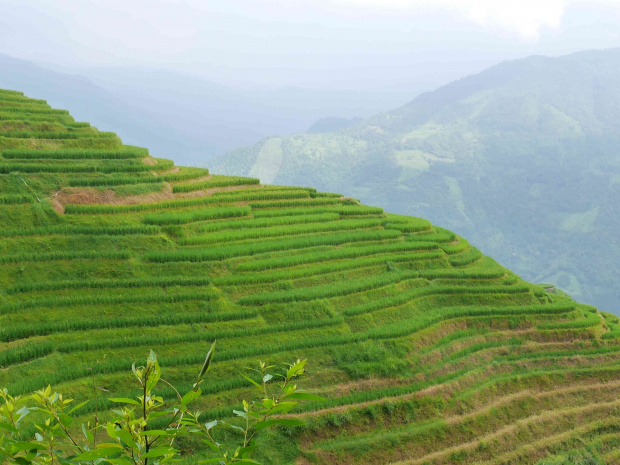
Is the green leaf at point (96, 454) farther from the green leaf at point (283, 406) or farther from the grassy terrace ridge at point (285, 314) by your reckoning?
the grassy terrace ridge at point (285, 314)

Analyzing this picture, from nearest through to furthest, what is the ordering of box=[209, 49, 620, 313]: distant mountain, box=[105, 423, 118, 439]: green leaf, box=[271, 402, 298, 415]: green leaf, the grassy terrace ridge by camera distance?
1. box=[105, 423, 118, 439]: green leaf
2. box=[271, 402, 298, 415]: green leaf
3. the grassy terrace ridge
4. box=[209, 49, 620, 313]: distant mountain

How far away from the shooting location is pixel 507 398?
16.0 m

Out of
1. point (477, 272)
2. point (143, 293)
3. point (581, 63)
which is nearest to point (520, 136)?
point (581, 63)

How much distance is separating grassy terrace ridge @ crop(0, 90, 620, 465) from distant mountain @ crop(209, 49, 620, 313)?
298 ft

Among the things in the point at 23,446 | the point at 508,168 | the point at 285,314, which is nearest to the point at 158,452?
the point at 23,446

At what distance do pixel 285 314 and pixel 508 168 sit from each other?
148466 millimetres

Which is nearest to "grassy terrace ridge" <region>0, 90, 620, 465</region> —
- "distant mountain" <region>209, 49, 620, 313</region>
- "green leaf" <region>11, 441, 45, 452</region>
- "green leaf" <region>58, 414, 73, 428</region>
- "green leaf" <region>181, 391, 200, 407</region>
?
"green leaf" <region>58, 414, 73, 428</region>

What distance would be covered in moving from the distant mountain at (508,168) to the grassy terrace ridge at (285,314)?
298 feet

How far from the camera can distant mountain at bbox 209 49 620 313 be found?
11594 cm

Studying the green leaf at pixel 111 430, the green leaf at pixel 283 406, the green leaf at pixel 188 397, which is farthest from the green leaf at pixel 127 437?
the green leaf at pixel 283 406

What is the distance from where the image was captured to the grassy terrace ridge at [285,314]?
13109 millimetres

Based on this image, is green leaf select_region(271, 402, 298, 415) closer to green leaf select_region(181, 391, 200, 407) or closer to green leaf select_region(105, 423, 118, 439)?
green leaf select_region(181, 391, 200, 407)

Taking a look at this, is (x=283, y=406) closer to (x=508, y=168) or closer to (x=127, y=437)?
(x=127, y=437)

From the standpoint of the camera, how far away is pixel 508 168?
149250mm
